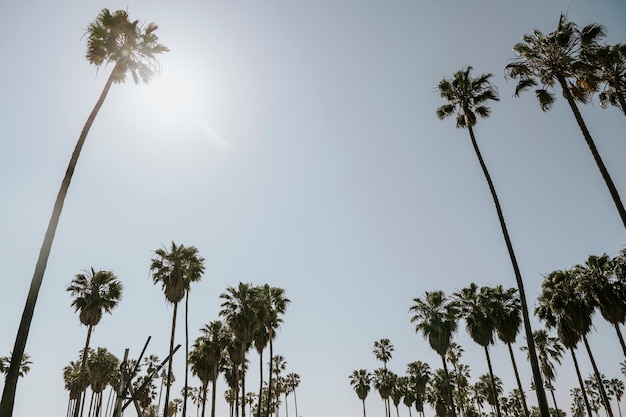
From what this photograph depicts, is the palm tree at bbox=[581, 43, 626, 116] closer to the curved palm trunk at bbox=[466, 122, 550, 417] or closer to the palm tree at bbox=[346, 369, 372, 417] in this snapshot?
the curved palm trunk at bbox=[466, 122, 550, 417]

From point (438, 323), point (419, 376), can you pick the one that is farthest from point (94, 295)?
point (419, 376)

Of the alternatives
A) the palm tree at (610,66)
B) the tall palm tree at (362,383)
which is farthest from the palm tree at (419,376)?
the palm tree at (610,66)

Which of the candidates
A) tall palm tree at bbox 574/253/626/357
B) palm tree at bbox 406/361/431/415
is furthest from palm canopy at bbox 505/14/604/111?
palm tree at bbox 406/361/431/415

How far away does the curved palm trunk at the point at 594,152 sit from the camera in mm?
17109

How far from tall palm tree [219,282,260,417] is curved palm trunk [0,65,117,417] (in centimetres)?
2431

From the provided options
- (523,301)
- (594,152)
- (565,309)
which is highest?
(594,152)

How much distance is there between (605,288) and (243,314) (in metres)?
30.5

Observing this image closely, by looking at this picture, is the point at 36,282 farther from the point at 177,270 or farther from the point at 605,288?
the point at 605,288

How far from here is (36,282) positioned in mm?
13453

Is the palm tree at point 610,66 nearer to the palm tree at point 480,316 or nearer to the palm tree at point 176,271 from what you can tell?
the palm tree at point 480,316

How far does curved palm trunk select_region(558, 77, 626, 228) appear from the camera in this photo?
17109mm

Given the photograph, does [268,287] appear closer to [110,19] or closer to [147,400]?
[110,19]

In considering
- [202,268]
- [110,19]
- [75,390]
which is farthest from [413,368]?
[110,19]

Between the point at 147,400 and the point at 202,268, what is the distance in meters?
44.0
